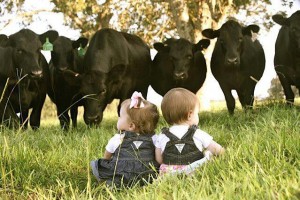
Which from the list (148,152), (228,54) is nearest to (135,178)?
(148,152)

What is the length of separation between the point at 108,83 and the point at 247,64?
3.15 meters

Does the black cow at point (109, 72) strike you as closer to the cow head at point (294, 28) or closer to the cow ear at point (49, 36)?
the cow ear at point (49, 36)

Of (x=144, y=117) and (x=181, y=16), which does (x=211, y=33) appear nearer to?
(x=144, y=117)

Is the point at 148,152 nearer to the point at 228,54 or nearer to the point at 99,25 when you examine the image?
the point at 228,54

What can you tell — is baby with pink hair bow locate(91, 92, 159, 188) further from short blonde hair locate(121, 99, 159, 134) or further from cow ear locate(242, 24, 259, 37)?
cow ear locate(242, 24, 259, 37)

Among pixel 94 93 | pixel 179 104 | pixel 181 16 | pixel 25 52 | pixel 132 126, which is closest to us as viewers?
pixel 179 104

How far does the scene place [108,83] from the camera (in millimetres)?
9719

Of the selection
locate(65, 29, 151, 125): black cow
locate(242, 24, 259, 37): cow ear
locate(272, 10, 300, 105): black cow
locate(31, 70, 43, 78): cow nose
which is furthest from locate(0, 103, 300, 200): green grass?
locate(242, 24, 259, 37): cow ear

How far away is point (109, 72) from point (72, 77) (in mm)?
992

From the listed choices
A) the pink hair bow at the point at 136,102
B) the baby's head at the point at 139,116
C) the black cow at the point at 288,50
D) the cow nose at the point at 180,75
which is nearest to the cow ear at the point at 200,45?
the cow nose at the point at 180,75

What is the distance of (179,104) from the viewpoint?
15.7ft

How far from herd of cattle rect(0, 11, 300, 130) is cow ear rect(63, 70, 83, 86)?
25mm

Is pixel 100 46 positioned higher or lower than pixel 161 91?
higher

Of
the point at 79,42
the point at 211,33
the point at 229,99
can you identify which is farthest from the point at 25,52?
the point at 229,99
